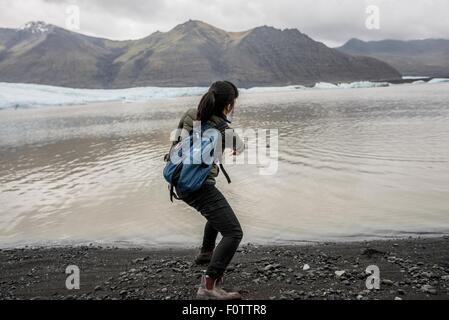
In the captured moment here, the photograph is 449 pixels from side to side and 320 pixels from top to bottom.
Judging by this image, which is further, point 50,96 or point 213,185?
point 50,96

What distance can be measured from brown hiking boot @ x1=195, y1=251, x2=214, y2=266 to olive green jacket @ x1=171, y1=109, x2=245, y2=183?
1.54 m

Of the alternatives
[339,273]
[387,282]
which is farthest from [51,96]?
[387,282]

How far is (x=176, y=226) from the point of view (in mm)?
7773

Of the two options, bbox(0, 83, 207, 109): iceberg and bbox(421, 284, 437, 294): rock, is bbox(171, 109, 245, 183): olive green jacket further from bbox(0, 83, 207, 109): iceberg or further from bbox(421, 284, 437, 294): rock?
bbox(0, 83, 207, 109): iceberg

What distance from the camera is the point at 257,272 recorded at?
204 inches

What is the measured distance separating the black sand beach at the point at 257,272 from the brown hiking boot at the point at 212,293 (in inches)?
7.2

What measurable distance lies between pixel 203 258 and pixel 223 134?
2.04 metres

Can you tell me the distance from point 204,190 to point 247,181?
6758mm

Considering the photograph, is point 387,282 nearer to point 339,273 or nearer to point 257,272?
point 339,273

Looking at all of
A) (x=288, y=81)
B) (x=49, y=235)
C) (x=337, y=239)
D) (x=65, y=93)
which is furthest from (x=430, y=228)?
(x=288, y=81)

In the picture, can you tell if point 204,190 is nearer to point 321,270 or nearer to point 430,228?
point 321,270

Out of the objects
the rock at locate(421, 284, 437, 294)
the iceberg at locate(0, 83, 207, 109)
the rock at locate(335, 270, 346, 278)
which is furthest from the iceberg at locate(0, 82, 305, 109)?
the rock at locate(421, 284, 437, 294)

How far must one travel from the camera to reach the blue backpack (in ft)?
13.3

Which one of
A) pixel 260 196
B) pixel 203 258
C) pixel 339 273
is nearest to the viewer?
pixel 339 273
